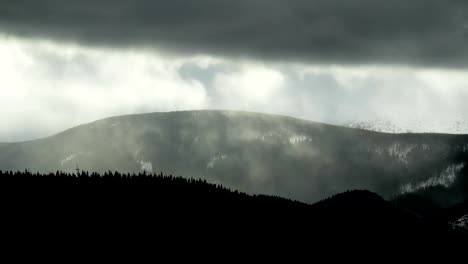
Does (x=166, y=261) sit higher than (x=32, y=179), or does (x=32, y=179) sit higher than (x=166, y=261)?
(x=32, y=179)

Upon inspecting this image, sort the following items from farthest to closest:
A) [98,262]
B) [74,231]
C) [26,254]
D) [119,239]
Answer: [119,239], [74,231], [98,262], [26,254]

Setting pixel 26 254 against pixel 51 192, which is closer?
pixel 26 254

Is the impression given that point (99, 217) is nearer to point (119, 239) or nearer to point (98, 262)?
point (119, 239)

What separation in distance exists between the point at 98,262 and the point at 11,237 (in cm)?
1869

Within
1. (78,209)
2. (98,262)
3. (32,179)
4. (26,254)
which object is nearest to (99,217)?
(78,209)

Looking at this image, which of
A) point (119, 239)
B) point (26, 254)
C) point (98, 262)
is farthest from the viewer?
point (119, 239)

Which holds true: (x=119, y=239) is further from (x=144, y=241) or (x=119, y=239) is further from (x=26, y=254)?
(x=26, y=254)

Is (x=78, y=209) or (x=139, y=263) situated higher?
(x=78, y=209)

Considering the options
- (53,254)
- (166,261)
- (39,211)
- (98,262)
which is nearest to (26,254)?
(53,254)

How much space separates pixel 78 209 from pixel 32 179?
539 inches

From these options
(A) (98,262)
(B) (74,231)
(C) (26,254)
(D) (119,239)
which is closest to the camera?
(C) (26,254)

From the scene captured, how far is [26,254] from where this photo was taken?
496 ft

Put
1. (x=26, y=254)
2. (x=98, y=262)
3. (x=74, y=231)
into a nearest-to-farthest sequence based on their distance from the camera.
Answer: (x=26, y=254) → (x=98, y=262) → (x=74, y=231)

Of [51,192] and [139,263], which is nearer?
[139,263]
